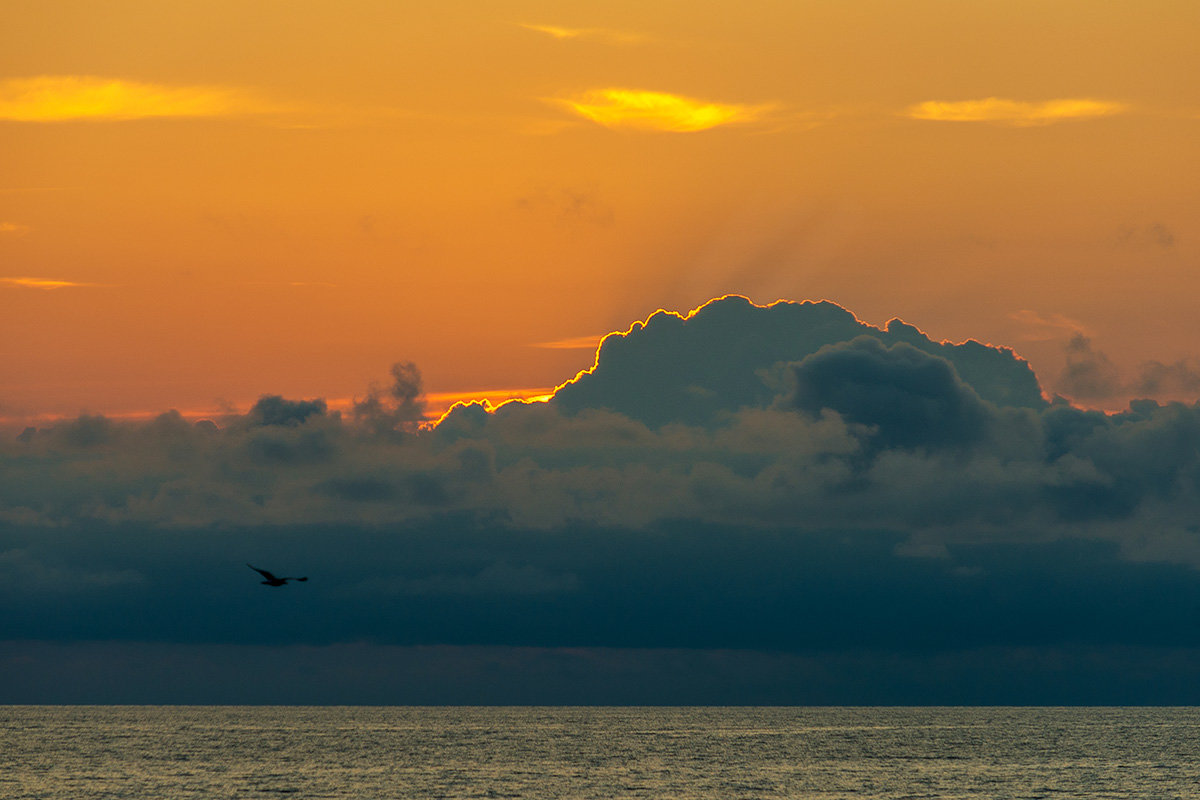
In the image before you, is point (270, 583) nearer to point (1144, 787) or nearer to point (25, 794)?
point (25, 794)

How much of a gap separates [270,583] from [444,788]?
7406cm

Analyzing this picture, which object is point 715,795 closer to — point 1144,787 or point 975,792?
point 975,792

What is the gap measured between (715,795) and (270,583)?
76.3 metres

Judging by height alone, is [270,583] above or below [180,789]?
above

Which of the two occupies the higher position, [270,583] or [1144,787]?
[270,583]

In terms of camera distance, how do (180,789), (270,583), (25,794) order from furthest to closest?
1. (180,789)
2. (25,794)
3. (270,583)

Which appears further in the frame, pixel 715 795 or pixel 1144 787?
pixel 1144 787

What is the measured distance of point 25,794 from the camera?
577 feet

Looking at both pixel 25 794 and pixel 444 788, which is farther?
pixel 444 788

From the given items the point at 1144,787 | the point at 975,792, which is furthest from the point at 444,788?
the point at 1144,787

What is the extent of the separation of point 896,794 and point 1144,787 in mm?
36943

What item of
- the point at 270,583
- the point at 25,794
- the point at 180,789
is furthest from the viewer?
the point at 180,789

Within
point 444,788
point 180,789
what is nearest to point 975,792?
point 444,788

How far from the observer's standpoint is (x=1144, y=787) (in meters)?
195
